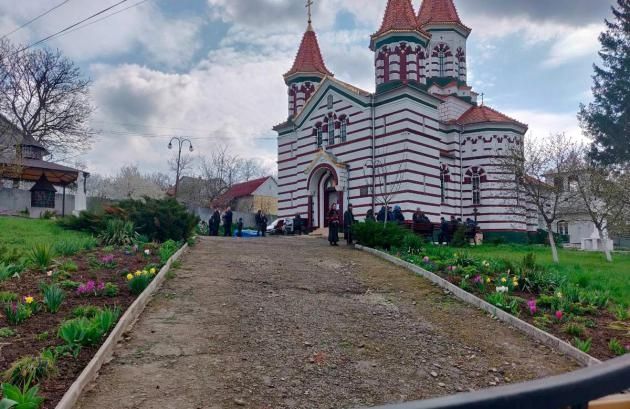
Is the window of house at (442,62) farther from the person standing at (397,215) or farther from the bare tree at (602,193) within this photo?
the person standing at (397,215)

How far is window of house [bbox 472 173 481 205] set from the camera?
3006cm

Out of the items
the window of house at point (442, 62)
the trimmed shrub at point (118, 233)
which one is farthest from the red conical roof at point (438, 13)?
the trimmed shrub at point (118, 233)

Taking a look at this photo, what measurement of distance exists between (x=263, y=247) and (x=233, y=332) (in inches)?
365

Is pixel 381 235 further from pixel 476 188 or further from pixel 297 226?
pixel 476 188

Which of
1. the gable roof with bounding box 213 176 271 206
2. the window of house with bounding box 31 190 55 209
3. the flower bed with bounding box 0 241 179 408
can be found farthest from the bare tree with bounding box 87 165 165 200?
the flower bed with bounding box 0 241 179 408

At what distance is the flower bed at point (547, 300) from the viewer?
812 cm

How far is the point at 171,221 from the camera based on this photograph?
51.9 ft

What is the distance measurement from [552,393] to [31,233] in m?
18.4

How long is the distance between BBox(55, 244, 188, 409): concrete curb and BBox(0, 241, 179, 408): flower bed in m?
0.11

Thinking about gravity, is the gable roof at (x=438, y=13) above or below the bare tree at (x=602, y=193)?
above

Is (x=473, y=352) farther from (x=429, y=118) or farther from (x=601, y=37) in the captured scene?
(x=601, y=37)

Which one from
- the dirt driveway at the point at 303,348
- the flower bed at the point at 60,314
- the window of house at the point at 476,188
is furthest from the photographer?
the window of house at the point at 476,188

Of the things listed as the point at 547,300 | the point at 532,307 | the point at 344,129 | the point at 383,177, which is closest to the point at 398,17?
the point at 344,129

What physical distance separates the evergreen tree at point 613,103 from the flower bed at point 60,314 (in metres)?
35.2
